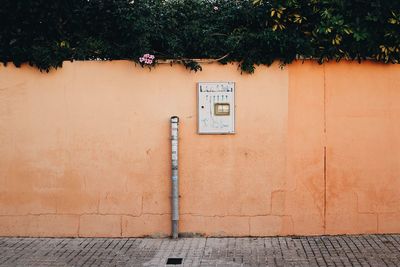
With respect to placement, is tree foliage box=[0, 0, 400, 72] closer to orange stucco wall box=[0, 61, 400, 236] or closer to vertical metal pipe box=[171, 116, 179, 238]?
orange stucco wall box=[0, 61, 400, 236]

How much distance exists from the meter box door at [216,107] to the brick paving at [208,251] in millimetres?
1605

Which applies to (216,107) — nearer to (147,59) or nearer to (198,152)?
(198,152)

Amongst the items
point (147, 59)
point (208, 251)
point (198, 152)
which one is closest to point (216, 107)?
point (198, 152)

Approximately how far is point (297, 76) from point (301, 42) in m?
0.56

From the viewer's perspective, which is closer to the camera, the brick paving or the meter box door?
the brick paving

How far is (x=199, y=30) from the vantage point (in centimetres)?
721

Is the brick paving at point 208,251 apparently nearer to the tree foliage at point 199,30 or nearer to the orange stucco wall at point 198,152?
the orange stucco wall at point 198,152

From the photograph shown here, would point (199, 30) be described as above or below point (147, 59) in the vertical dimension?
above

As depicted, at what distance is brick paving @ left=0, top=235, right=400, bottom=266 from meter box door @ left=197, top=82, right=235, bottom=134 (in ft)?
5.27

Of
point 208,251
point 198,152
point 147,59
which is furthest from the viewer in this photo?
point 198,152

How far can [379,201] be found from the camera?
24.1ft

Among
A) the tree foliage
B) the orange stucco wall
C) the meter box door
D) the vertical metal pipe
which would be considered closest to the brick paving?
the orange stucco wall

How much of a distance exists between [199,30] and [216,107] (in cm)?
111

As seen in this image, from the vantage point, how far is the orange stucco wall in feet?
24.1
